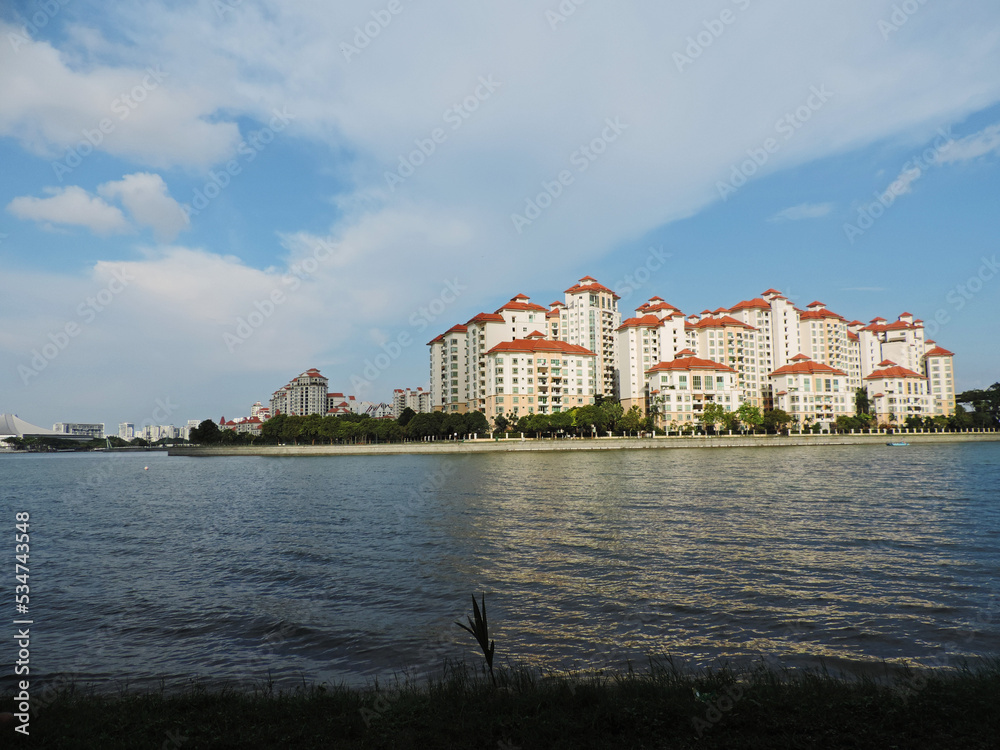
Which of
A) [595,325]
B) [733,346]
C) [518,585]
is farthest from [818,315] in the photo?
[518,585]

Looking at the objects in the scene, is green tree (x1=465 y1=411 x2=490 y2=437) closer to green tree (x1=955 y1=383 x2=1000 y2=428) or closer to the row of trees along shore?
the row of trees along shore

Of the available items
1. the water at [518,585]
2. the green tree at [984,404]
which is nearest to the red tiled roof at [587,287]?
the green tree at [984,404]

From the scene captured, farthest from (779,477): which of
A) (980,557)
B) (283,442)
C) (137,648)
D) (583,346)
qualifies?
(283,442)

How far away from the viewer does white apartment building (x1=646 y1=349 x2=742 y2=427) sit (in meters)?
131

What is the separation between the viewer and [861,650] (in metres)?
10.7

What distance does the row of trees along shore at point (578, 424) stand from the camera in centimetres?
12306

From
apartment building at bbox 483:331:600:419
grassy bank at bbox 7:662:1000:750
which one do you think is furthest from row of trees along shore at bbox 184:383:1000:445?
grassy bank at bbox 7:662:1000:750

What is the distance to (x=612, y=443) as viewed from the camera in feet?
359

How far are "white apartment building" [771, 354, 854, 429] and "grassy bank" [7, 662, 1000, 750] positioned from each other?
Result: 491 feet

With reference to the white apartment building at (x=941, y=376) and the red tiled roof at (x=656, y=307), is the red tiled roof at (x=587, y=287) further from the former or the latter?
the white apartment building at (x=941, y=376)

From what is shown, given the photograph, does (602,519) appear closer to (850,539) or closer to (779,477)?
(850,539)

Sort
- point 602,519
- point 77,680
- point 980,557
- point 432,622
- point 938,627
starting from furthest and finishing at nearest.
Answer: point 602,519 < point 980,557 < point 432,622 < point 938,627 < point 77,680

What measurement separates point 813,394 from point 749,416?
91.9ft

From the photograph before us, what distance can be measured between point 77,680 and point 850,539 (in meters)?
22.8
